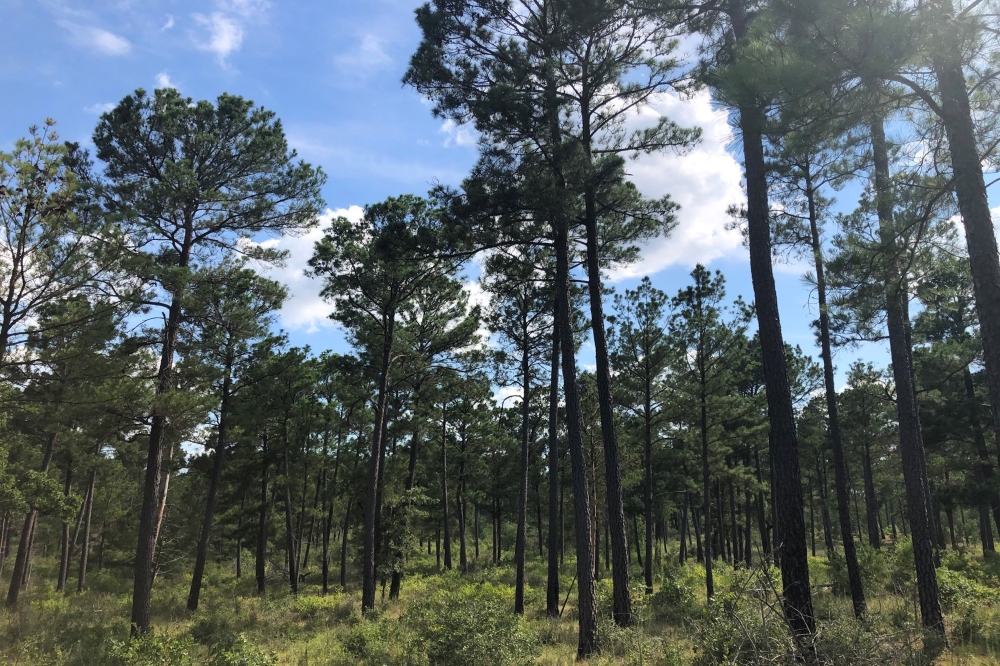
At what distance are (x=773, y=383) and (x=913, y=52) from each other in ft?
12.9

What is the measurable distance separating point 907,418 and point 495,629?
303 inches

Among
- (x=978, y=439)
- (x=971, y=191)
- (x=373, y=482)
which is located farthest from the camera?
(x=978, y=439)

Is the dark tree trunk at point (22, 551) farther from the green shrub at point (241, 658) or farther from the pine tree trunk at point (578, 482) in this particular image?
the pine tree trunk at point (578, 482)

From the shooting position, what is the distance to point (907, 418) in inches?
349

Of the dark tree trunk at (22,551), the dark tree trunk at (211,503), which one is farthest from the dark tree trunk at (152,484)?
the dark tree trunk at (22,551)

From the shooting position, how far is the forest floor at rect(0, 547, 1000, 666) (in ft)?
16.7

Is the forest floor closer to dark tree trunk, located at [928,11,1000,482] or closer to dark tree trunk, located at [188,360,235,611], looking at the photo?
dark tree trunk, located at [188,360,235,611]

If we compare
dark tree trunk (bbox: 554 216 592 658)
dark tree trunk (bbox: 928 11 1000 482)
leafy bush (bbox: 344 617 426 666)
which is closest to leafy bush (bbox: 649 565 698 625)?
dark tree trunk (bbox: 554 216 592 658)

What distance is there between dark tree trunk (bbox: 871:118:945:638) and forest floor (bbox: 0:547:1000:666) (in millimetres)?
665

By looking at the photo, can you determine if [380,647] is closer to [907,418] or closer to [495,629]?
[495,629]

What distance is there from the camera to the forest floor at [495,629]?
5079mm

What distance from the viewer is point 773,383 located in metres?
6.94

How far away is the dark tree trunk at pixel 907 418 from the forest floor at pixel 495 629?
665 mm

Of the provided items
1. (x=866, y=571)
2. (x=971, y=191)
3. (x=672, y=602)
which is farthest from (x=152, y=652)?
(x=866, y=571)
